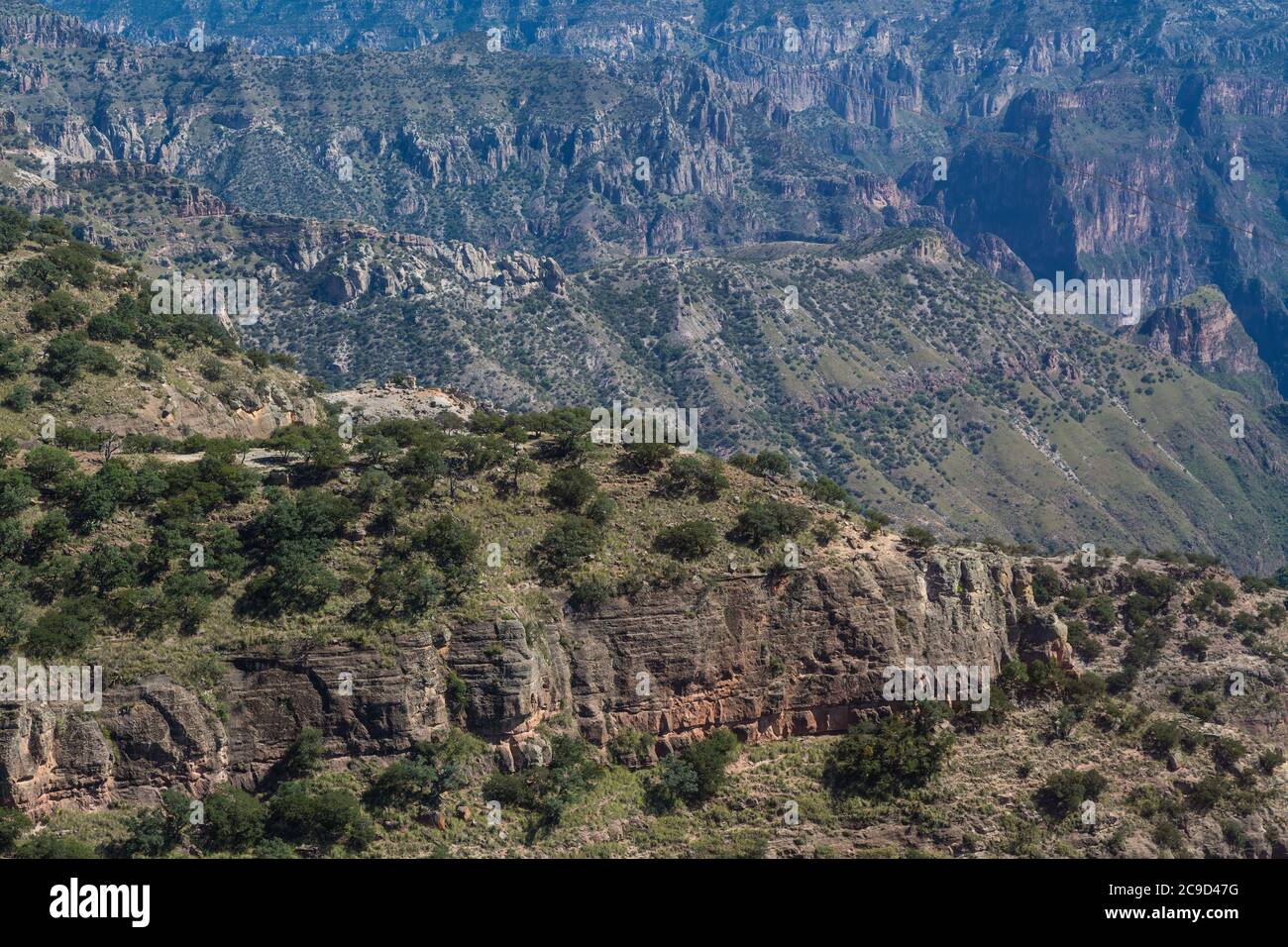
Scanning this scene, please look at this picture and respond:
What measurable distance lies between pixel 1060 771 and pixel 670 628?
20984 millimetres

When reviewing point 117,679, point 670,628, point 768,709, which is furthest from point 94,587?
point 768,709

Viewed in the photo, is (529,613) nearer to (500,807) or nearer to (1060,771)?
(500,807)

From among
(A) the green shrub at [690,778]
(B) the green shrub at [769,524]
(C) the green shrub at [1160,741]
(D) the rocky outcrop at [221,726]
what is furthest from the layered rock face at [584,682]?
(C) the green shrub at [1160,741]

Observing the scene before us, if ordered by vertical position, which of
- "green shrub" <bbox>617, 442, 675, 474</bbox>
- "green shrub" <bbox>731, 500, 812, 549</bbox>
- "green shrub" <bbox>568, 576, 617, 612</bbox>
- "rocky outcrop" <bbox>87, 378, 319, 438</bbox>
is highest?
"rocky outcrop" <bbox>87, 378, 319, 438</bbox>

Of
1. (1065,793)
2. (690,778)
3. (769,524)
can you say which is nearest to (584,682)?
(690,778)

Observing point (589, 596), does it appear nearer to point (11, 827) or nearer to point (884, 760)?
point (884, 760)

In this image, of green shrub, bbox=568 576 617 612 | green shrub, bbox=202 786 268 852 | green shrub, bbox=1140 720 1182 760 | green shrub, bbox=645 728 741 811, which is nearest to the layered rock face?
green shrub, bbox=568 576 617 612

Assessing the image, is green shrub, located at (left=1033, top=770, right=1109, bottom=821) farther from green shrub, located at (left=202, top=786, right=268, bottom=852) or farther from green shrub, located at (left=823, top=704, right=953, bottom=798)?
green shrub, located at (left=202, top=786, right=268, bottom=852)

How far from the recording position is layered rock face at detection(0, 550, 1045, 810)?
55.2 m

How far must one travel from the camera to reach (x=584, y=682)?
6347cm

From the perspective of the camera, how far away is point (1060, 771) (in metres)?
66.8

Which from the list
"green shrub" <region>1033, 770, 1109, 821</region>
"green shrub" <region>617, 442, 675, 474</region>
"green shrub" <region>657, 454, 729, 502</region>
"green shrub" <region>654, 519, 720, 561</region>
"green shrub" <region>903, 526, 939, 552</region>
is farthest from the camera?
"green shrub" <region>617, 442, 675, 474</region>

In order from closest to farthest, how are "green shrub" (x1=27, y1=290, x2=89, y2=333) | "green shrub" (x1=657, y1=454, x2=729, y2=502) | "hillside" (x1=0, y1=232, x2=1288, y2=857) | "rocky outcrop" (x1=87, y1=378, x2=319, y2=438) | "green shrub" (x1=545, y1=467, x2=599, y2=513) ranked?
"hillside" (x1=0, y1=232, x2=1288, y2=857), "green shrub" (x1=545, y1=467, x2=599, y2=513), "green shrub" (x1=657, y1=454, x2=729, y2=502), "rocky outcrop" (x1=87, y1=378, x2=319, y2=438), "green shrub" (x1=27, y1=290, x2=89, y2=333)

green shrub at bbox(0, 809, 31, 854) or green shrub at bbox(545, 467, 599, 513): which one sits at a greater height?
green shrub at bbox(545, 467, 599, 513)
